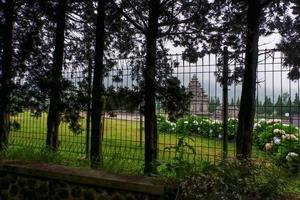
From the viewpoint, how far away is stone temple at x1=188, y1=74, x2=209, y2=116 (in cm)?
752

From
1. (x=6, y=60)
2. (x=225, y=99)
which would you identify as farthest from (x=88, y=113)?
(x=225, y=99)

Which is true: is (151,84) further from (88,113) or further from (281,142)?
(281,142)

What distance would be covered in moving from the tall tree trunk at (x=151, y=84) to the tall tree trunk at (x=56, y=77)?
2.14 metres

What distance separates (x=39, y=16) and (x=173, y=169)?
5073 millimetres

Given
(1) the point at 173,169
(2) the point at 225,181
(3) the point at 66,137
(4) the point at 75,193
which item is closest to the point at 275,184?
(2) the point at 225,181

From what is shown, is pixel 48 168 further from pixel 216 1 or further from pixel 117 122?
pixel 216 1

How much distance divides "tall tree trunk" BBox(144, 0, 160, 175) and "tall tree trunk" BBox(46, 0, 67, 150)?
2.14 metres

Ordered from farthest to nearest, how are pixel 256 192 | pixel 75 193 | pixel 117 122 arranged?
1. pixel 117 122
2. pixel 75 193
3. pixel 256 192

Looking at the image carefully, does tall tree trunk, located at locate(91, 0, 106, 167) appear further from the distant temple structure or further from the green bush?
the green bush

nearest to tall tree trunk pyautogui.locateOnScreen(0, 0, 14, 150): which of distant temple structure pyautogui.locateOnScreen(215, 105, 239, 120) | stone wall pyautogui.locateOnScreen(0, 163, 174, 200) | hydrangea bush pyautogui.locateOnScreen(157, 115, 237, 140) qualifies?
A: stone wall pyautogui.locateOnScreen(0, 163, 174, 200)

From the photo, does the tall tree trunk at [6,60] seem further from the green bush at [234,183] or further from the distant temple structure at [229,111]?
the green bush at [234,183]

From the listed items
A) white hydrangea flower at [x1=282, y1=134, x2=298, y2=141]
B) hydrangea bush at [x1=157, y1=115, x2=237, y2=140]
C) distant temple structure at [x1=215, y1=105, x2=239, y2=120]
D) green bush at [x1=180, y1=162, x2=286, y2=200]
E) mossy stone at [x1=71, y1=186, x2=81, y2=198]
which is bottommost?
mossy stone at [x1=71, y1=186, x2=81, y2=198]

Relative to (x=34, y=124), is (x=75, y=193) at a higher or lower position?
lower

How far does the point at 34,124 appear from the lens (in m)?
10.3
